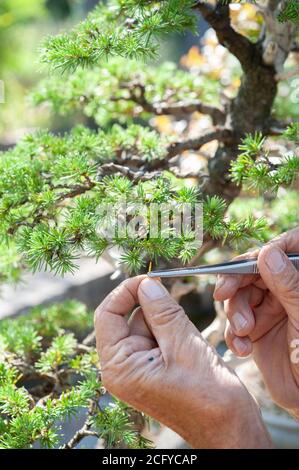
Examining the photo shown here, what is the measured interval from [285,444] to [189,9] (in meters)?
0.88

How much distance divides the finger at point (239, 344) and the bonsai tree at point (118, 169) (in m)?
0.13

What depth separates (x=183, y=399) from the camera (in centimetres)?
74

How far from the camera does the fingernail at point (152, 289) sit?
0.77m

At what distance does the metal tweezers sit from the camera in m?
0.77

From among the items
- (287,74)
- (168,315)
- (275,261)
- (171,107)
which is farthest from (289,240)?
(171,107)

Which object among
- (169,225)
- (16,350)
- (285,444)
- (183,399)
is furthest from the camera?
(285,444)

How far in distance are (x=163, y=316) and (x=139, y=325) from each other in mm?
58

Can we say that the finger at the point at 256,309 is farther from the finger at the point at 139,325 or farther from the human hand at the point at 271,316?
the finger at the point at 139,325

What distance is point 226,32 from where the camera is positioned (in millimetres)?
1005

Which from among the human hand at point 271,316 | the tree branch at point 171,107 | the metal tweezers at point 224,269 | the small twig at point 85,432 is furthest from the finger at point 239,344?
the tree branch at point 171,107

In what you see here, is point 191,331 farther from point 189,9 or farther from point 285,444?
point 285,444

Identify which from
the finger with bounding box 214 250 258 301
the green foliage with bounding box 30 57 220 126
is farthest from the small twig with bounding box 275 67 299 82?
the finger with bounding box 214 250 258 301

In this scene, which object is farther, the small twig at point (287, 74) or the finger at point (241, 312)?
the small twig at point (287, 74)

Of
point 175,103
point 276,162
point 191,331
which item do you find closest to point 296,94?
point 175,103
